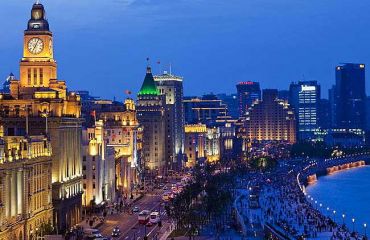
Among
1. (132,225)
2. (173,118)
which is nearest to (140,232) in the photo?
(132,225)

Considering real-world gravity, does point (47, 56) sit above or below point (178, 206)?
above

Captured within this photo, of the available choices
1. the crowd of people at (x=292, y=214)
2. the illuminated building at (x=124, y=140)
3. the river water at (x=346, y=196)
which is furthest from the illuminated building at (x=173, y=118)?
the illuminated building at (x=124, y=140)

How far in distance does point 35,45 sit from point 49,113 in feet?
28.9

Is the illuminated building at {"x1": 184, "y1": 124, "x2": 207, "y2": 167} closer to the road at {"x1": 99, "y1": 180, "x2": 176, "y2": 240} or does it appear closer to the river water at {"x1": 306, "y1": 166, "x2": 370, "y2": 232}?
the river water at {"x1": 306, "y1": 166, "x2": 370, "y2": 232}

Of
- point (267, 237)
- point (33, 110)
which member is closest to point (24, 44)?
point (33, 110)

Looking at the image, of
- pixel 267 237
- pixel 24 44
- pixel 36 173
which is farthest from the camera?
pixel 24 44

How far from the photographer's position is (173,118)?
16875 centimetres

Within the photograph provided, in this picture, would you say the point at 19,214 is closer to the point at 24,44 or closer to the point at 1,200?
the point at 1,200

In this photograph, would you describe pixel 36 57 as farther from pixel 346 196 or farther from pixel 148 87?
pixel 148 87

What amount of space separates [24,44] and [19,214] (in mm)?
21831

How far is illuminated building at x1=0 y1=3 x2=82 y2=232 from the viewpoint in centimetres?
7500

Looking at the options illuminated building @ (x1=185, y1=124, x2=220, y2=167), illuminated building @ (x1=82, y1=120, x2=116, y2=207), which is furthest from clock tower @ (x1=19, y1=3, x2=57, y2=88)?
illuminated building @ (x1=185, y1=124, x2=220, y2=167)

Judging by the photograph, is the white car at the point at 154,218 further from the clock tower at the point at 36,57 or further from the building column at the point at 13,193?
the building column at the point at 13,193

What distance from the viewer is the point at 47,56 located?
8081 cm
